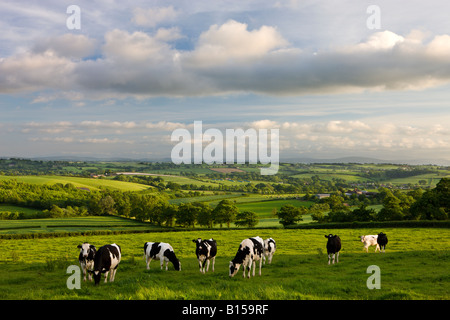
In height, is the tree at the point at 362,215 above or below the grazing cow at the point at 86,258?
below

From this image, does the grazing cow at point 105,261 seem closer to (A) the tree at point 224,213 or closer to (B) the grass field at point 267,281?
(B) the grass field at point 267,281

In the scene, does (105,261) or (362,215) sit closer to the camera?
(105,261)

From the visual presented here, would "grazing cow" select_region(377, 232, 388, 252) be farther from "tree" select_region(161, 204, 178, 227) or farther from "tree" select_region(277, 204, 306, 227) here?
"tree" select_region(161, 204, 178, 227)

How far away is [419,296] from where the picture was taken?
1126cm

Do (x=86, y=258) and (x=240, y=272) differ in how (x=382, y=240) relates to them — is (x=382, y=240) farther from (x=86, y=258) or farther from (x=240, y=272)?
(x=86, y=258)

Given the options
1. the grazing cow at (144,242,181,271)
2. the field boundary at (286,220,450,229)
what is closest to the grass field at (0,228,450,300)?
the grazing cow at (144,242,181,271)

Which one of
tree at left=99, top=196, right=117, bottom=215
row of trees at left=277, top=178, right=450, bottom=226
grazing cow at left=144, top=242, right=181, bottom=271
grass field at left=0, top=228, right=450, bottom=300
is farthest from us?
tree at left=99, top=196, right=117, bottom=215

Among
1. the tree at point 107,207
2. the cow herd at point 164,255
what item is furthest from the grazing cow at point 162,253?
the tree at point 107,207


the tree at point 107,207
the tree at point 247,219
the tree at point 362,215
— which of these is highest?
the tree at point 362,215

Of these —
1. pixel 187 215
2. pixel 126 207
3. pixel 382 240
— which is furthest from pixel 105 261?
pixel 126 207
